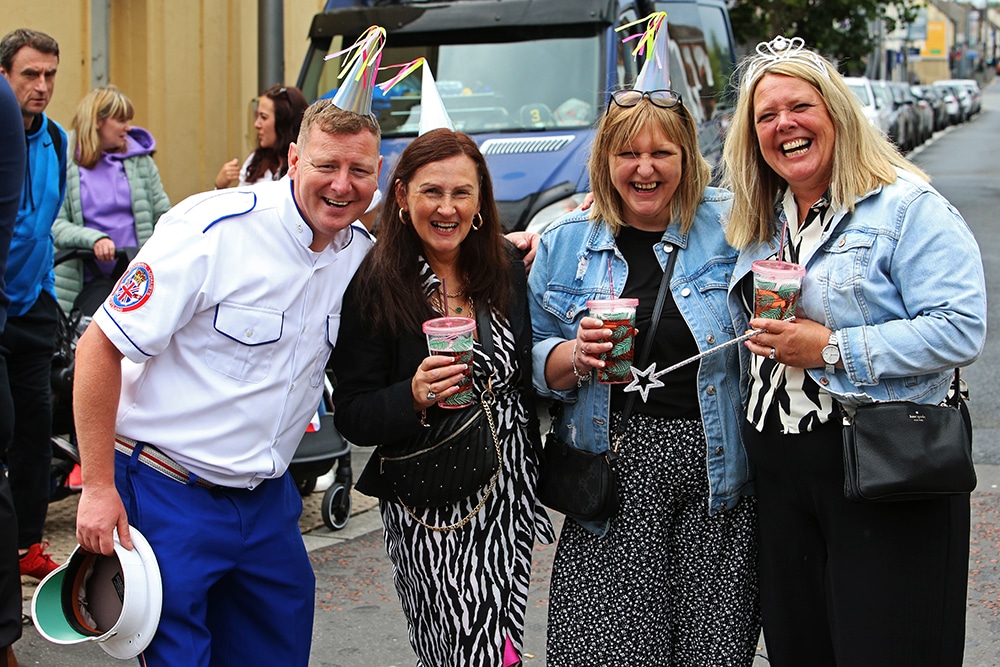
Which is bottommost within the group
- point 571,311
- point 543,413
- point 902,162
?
point 543,413

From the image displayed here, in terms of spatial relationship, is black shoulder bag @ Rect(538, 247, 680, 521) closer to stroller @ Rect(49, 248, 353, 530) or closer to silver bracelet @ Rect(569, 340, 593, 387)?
silver bracelet @ Rect(569, 340, 593, 387)

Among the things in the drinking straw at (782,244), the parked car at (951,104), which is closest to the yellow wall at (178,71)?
the drinking straw at (782,244)

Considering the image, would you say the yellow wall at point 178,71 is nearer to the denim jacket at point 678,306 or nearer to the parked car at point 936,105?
the denim jacket at point 678,306

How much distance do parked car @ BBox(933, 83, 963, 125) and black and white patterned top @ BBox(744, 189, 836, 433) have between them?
47025 mm

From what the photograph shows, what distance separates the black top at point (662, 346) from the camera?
315 centimetres

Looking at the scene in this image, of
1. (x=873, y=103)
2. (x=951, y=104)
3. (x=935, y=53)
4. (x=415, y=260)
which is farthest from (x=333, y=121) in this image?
(x=935, y=53)

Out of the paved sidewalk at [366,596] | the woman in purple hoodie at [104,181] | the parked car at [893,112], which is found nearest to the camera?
the paved sidewalk at [366,596]

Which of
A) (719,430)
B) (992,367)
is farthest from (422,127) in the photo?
(992,367)

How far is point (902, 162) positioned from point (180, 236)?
1.75 m

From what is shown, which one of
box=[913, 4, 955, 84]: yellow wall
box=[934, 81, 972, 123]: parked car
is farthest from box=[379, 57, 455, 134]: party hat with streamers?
box=[913, 4, 955, 84]: yellow wall

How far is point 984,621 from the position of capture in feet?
15.2

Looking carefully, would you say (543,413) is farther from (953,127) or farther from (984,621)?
(953,127)

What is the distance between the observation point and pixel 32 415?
193 inches

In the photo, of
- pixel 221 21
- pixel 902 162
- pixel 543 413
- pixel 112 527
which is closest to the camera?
pixel 112 527
